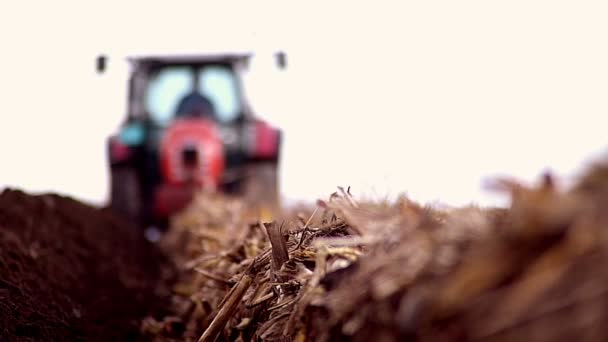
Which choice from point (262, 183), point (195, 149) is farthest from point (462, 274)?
point (262, 183)

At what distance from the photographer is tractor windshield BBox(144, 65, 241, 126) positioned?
9.29m

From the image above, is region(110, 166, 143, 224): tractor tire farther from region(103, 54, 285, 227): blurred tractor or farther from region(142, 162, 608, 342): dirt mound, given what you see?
region(142, 162, 608, 342): dirt mound

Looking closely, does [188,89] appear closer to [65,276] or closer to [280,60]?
[280,60]

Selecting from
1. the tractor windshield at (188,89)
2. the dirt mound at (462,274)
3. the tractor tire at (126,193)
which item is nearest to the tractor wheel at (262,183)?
the tractor windshield at (188,89)

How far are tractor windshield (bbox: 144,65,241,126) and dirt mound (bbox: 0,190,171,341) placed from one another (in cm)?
239

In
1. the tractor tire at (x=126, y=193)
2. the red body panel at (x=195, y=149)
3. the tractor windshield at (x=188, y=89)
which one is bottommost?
the tractor tire at (x=126, y=193)

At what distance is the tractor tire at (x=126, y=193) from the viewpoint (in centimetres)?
891

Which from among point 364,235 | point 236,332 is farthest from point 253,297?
point 364,235

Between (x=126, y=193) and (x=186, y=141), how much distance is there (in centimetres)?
104

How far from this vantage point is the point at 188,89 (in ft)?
30.6

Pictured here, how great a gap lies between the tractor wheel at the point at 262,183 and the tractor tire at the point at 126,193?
1173 millimetres

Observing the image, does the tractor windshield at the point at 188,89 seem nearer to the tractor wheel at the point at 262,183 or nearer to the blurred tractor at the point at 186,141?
the blurred tractor at the point at 186,141

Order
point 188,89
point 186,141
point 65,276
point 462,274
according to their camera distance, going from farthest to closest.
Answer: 1. point 188,89
2. point 186,141
3. point 65,276
4. point 462,274

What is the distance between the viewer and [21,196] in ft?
18.5
